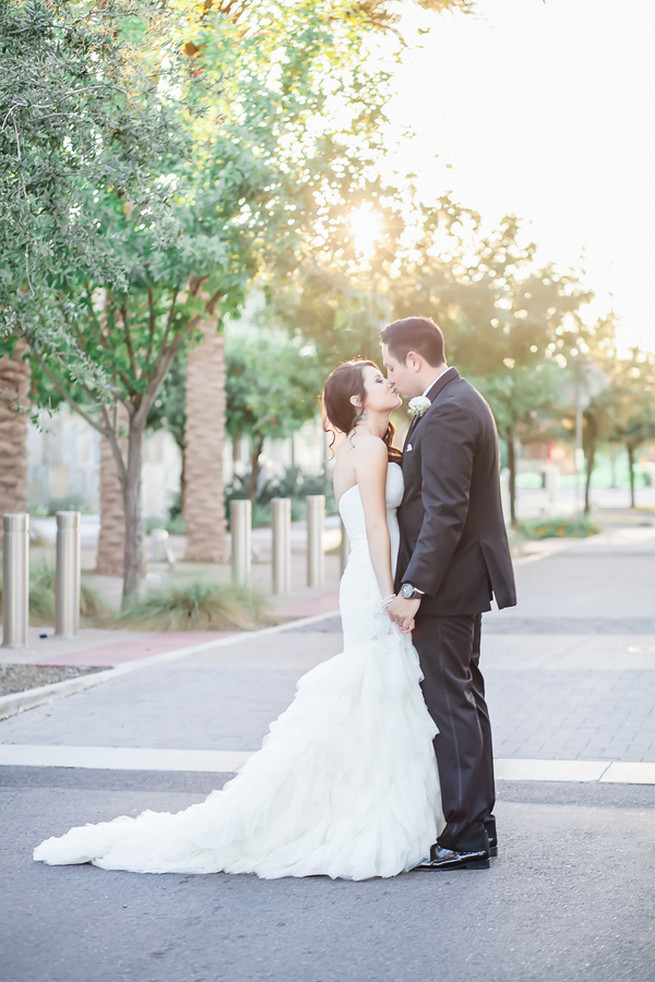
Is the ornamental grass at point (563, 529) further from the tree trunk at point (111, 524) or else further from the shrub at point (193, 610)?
the shrub at point (193, 610)

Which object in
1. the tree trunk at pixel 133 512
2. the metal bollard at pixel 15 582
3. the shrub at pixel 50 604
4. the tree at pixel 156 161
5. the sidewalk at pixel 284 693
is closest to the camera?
the sidewalk at pixel 284 693

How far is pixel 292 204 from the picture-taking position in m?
13.3

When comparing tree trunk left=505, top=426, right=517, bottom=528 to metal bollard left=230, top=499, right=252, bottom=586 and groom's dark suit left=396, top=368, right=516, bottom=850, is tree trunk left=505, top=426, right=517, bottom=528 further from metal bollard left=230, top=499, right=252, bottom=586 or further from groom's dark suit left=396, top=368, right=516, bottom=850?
groom's dark suit left=396, top=368, right=516, bottom=850

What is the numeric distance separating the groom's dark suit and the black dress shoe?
26 millimetres

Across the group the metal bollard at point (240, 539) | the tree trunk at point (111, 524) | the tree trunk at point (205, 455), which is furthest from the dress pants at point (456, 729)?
the tree trunk at point (205, 455)

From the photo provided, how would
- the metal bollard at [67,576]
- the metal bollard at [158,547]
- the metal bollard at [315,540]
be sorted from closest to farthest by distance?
the metal bollard at [67,576] < the metal bollard at [315,540] < the metal bollard at [158,547]

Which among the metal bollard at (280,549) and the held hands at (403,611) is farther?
the metal bollard at (280,549)

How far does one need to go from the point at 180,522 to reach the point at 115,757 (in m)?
23.8

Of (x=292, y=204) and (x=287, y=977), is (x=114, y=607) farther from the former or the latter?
(x=287, y=977)

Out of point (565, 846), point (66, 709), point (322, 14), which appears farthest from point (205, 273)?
point (565, 846)

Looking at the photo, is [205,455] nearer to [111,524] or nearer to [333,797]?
[111,524]

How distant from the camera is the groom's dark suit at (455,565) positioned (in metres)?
5.20

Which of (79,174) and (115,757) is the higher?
(79,174)

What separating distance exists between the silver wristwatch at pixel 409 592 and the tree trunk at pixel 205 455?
1552 cm
